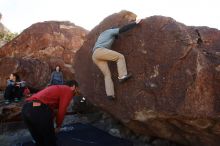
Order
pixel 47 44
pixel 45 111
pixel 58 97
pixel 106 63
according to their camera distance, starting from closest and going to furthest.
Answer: pixel 45 111 → pixel 58 97 → pixel 106 63 → pixel 47 44

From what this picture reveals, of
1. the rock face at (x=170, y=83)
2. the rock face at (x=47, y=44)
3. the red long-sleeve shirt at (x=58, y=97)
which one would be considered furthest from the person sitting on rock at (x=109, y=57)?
the rock face at (x=47, y=44)

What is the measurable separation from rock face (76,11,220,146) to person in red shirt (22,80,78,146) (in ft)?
5.01

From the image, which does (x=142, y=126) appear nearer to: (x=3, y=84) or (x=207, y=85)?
(x=207, y=85)

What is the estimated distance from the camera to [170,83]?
5.82 metres

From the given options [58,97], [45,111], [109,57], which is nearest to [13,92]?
[109,57]

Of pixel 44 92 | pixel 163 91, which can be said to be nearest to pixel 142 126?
pixel 163 91

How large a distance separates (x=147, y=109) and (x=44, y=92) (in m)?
1.99

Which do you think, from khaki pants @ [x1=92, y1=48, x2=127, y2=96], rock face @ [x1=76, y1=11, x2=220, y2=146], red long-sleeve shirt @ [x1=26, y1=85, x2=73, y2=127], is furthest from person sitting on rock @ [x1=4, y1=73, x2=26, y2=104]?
red long-sleeve shirt @ [x1=26, y1=85, x2=73, y2=127]

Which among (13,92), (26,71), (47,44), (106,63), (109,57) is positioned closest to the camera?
(109,57)

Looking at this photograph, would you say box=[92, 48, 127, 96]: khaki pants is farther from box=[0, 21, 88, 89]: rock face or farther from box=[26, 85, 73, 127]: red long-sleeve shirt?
box=[0, 21, 88, 89]: rock face

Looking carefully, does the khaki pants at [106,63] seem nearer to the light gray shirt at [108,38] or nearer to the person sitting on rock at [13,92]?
the light gray shirt at [108,38]

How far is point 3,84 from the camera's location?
12.7 meters

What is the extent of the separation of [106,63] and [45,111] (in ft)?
7.02

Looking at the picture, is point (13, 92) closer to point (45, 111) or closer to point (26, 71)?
point (26, 71)
